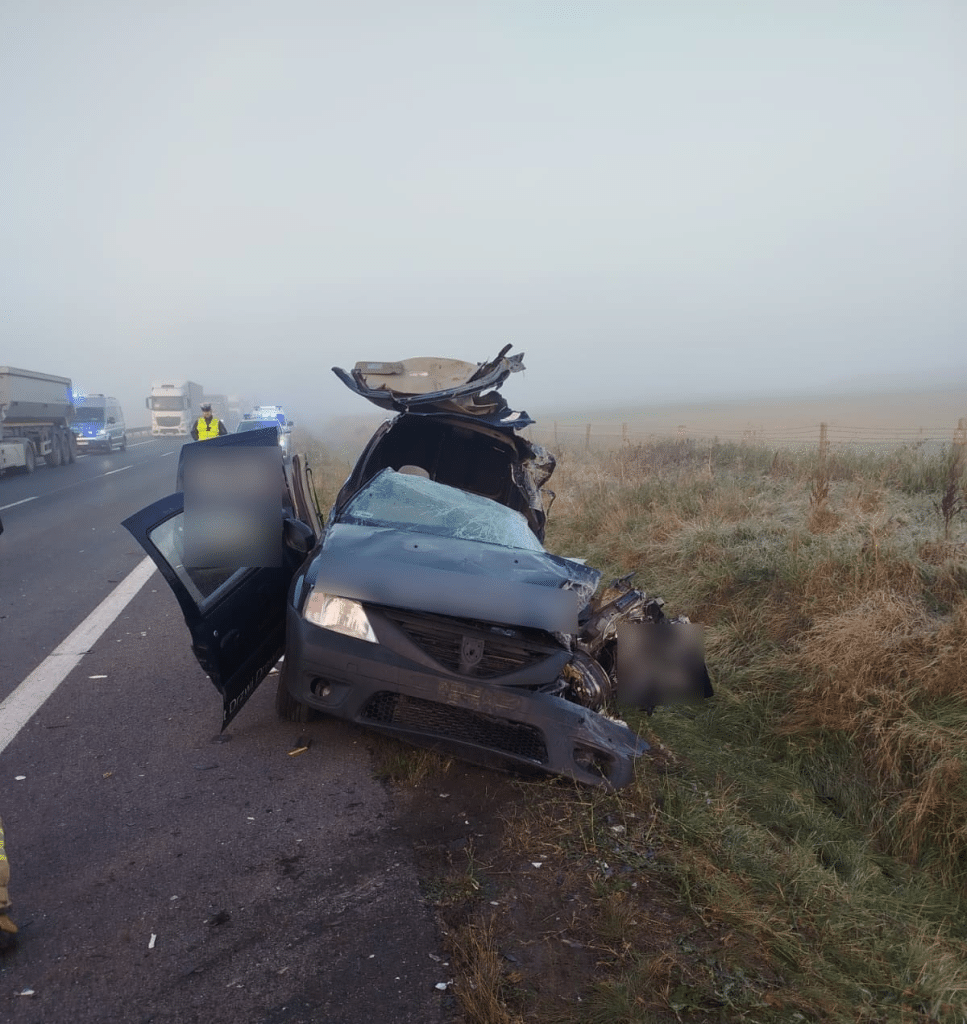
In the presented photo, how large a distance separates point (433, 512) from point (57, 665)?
2.76 meters

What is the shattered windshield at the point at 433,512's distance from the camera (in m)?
4.84

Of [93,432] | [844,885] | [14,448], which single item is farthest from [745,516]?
[93,432]

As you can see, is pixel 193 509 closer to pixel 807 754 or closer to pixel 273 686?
pixel 273 686

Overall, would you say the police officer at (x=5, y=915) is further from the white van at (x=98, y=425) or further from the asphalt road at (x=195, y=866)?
the white van at (x=98, y=425)

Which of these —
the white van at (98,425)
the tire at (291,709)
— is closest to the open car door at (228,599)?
the tire at (291,709)

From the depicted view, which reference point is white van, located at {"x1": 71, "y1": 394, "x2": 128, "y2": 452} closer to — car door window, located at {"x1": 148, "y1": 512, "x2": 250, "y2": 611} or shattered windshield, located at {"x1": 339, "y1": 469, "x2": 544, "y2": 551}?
shattered windshield, located at {"x1": 339, "y1": 469, "x2": 544, "y2": 551}

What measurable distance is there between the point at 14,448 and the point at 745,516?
63.9 ft

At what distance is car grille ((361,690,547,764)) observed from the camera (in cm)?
376

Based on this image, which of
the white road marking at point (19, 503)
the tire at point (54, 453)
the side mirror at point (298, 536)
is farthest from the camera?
the tire at point (54, 453)

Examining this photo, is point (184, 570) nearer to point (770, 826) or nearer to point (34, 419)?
point (770, 826)

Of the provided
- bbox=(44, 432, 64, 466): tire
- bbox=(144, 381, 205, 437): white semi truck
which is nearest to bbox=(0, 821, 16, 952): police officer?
bbox=(44, 432, 64, 466): tire

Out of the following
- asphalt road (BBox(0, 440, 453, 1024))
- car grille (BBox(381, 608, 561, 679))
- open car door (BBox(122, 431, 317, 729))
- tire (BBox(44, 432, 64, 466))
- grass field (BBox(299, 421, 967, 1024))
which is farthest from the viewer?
tire (BBox(44, 432, 64, 466))

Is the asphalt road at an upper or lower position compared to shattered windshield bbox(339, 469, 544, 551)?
lower

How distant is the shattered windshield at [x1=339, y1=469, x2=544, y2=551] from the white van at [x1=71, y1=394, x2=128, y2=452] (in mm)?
32486
